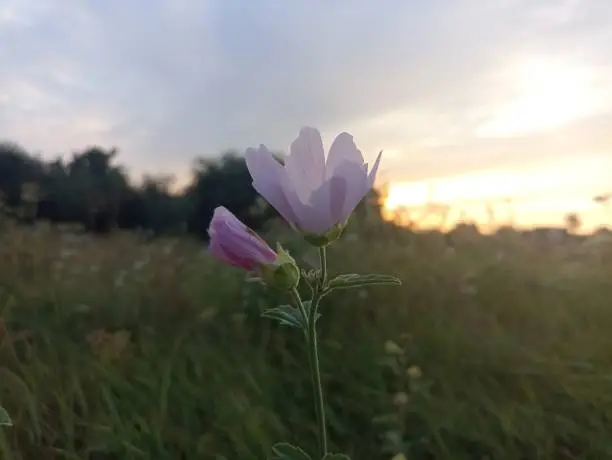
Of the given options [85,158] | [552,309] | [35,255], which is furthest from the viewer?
[85,158]

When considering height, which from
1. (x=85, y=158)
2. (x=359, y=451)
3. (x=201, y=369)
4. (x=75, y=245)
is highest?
(x=85, y=158)

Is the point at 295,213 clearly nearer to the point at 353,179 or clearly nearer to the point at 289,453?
the point at 353,179

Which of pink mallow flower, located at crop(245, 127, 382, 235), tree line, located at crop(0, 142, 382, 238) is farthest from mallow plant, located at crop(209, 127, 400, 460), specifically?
tree line, located at crop(0, 142, 382, 238)

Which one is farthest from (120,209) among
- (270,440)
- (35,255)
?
(270,440)

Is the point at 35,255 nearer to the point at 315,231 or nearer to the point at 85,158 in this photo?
the point at 315,231

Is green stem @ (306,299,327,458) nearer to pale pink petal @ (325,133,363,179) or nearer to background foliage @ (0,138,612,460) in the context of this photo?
pale pink petal @ (325,133,363,179)

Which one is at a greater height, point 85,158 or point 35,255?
point 85,158

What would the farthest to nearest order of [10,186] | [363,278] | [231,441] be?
[10,186] < [231,441] < [363,278]

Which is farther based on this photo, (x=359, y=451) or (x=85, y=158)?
(x=85, y=158)
